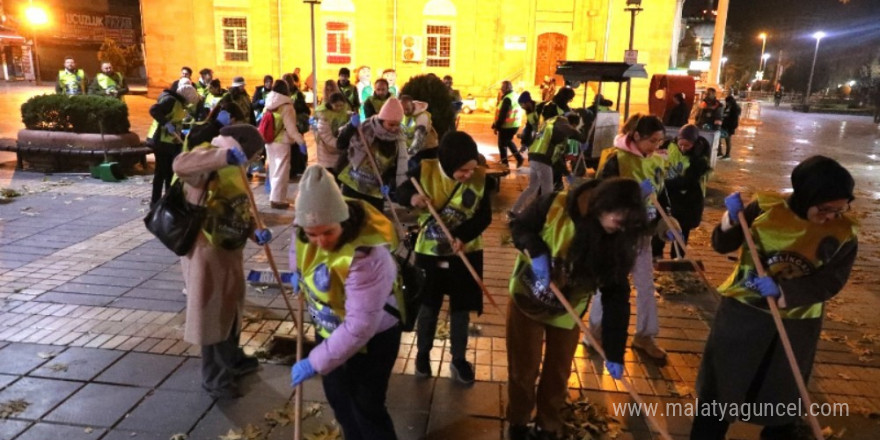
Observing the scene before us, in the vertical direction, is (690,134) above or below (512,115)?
above

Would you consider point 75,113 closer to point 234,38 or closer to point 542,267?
point 542,267

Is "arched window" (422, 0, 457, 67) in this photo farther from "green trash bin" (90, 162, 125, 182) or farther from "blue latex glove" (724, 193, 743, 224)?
"blue latex glove" (724, 193, 743, 224)

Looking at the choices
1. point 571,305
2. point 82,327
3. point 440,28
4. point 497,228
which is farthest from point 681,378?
point 440,28

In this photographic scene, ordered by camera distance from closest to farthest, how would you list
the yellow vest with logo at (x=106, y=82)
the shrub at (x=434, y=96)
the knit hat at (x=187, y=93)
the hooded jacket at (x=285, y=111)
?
the knit hat at (x=187, y=93), the hooded jacket at (x=285, y=111), the shrub at (x=434, y=96), the yellow vest with logo at (x=106, y=82)

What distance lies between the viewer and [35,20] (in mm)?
32969

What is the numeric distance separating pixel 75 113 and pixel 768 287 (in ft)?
40.3

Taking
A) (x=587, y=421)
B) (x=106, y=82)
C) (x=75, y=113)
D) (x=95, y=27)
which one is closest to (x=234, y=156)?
(x=587, y=421)

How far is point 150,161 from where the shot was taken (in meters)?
12.9

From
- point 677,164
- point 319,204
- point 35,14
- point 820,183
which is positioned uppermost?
point 35,14

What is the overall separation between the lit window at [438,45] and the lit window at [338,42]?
375 cm

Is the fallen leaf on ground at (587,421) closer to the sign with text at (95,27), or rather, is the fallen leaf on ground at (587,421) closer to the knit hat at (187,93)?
the knit hat at (187,93)

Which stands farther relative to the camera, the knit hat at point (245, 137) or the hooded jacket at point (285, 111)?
the hooded jacket at point (285, 111)

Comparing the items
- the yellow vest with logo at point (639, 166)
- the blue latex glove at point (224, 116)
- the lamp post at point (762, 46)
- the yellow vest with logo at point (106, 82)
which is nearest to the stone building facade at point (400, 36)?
the yellow vest with logo at point (106, 82)

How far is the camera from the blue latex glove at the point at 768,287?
119 inches
